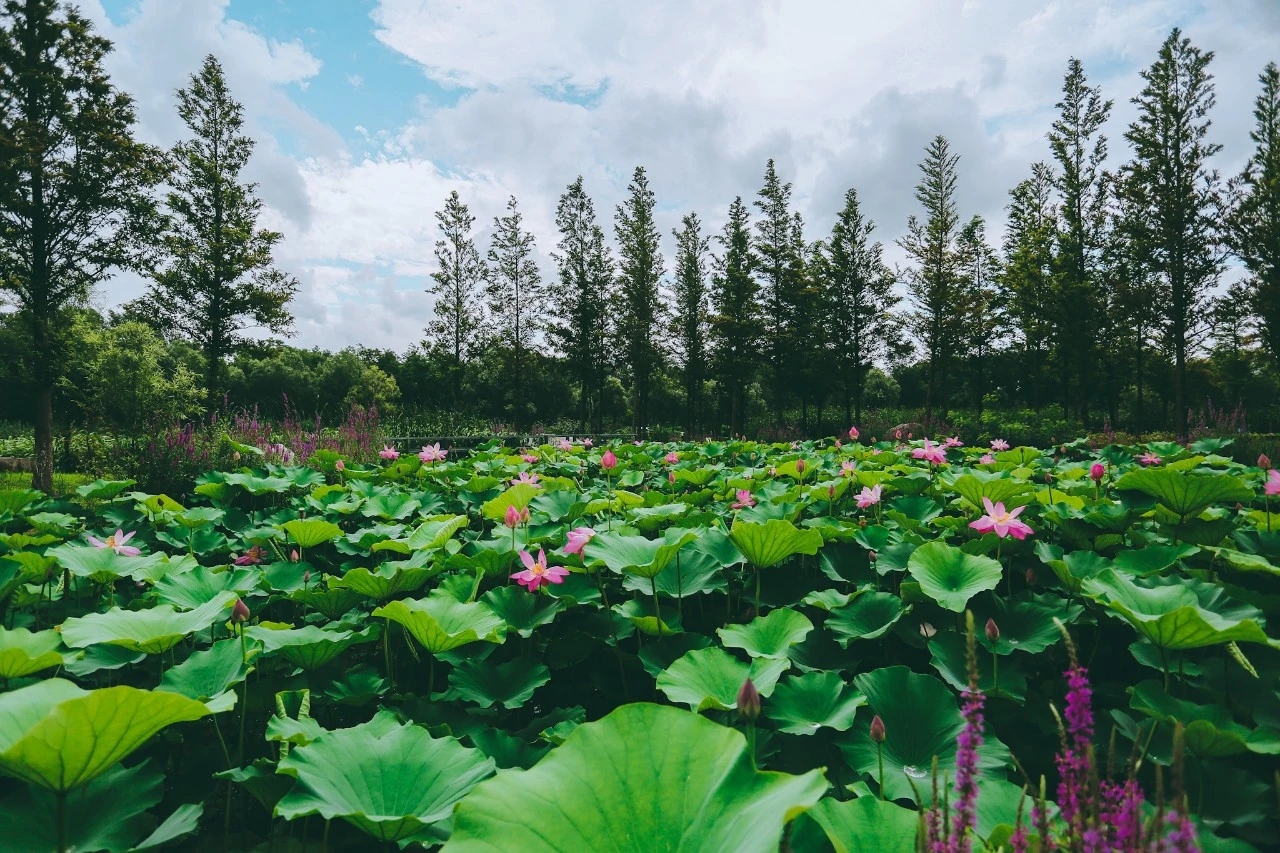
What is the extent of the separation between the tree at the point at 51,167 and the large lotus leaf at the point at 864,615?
51.1 feet

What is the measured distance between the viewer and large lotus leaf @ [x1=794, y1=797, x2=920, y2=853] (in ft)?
3.05

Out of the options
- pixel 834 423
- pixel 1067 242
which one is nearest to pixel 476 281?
pixel 834 423

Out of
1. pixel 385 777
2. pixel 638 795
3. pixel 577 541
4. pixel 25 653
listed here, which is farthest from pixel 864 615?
pixel 25 653

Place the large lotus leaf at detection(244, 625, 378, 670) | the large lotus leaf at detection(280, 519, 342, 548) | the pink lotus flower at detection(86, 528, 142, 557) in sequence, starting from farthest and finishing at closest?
1. the large lotus leaf at detection(280, 519, 342, 548)
2. the pink lotus flower at detection(86, 528, 142, 557)
3. the large lotus leaf at detection(244, 625, 378, 670)

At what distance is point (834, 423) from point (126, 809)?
89.8ft

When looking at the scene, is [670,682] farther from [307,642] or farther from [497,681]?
[307,642]

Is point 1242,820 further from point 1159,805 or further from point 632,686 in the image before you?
point 632,686

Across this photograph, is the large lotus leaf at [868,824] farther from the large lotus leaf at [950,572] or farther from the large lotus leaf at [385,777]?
the large lotus leaf at [950,572]

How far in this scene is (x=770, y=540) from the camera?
1951 millimetres

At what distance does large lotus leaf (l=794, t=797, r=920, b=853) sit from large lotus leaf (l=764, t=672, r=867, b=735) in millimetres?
381

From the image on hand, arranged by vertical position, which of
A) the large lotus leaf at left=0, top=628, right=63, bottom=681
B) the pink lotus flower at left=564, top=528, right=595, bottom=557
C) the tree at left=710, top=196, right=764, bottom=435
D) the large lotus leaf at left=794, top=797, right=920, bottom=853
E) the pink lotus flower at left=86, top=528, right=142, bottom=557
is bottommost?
the large lotus leaf at left=794, top=797, right=920, bottom=853

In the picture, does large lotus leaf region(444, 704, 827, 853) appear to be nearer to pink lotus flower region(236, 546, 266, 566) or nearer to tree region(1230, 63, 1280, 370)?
pink lotus flower region(236, 546, 266, 566)

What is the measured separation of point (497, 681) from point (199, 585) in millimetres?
1141

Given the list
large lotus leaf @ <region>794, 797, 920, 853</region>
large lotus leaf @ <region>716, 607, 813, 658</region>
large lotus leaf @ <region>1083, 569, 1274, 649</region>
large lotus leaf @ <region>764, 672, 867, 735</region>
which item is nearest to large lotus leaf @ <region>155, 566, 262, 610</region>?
large lotus leaf @ <region>716, 607, 813, 658</region>
